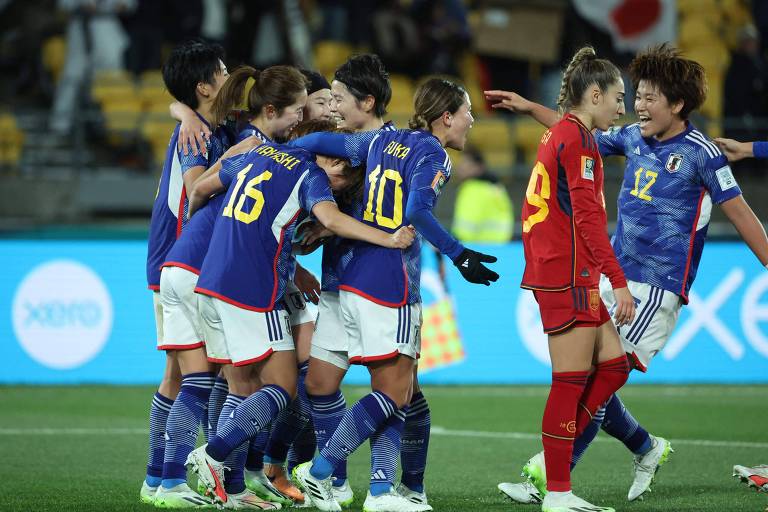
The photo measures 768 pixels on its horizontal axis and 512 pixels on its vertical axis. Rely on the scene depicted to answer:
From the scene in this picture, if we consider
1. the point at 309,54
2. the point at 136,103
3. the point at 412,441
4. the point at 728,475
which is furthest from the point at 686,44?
the point at 412,441

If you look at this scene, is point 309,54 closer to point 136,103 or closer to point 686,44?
point 136,103

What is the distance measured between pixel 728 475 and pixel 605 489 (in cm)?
87

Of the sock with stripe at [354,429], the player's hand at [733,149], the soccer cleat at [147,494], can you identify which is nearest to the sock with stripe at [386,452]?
the sock with stripe at [354,429]

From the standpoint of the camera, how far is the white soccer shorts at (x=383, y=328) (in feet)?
17.1

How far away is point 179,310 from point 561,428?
1.89 metres

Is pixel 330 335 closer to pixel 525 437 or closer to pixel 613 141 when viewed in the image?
pixel 613 141

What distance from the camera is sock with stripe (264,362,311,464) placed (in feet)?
19.1

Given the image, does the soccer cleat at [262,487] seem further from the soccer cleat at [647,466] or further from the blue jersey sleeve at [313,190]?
the soccer cleat at [647,466]

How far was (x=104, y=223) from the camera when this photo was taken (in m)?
13.1

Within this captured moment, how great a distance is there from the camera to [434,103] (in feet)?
17.8

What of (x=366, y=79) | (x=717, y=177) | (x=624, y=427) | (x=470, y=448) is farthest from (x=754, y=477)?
(x=366, y=79)

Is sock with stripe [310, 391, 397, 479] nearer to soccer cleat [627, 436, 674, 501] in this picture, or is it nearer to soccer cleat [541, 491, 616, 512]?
soccer cleat [541, 491, 616, 512]

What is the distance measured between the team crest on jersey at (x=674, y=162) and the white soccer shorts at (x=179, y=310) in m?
2.36


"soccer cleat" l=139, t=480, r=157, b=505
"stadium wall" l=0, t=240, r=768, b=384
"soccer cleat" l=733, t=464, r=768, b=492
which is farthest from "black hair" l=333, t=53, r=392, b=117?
"stadium wall" l=0, t=240, r=768, b=384
